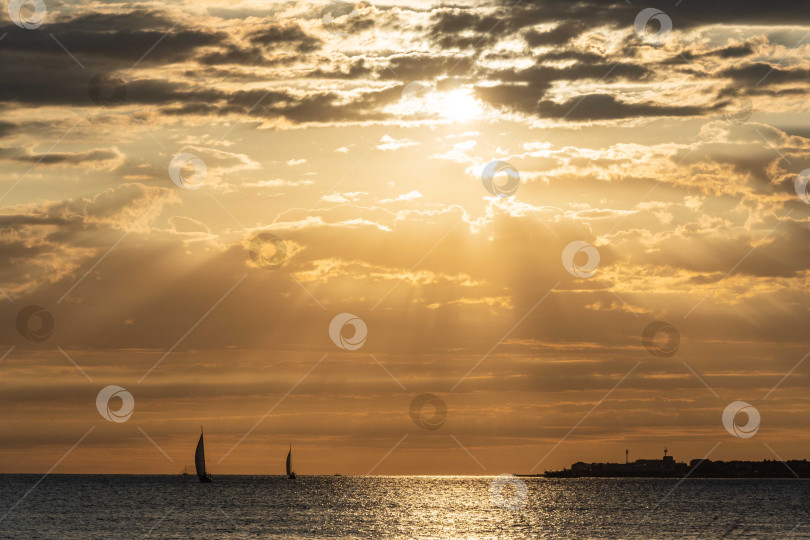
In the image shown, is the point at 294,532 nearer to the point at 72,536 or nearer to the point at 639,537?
the point at 72,536

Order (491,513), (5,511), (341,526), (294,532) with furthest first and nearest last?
(491,513) → (5,511) → (341,526) → (294,532)

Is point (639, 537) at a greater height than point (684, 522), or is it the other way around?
point (684, 522)

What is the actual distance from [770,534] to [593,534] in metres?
24.6

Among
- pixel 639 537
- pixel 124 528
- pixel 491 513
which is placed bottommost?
pixel 639 537

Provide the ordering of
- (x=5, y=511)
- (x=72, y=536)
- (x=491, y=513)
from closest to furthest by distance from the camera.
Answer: (x=72, y=536)
(x=5, y=511)
(x=491, y=513)

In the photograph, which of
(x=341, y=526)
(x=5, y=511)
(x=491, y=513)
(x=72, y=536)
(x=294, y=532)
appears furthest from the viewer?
(x=491, y=513)

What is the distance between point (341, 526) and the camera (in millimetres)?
152750

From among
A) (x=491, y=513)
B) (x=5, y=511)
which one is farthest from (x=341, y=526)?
(x=5, y=511)

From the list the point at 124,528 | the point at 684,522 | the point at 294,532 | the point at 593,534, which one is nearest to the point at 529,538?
the point at 593,534

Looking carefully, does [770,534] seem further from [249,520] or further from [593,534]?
[249,520]

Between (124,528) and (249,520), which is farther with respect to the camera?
(249,520)

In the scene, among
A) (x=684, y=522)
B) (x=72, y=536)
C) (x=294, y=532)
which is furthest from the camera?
(x=684, y=522)

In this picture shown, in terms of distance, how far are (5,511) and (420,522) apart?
7750 centimetres

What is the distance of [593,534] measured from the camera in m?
140
